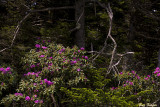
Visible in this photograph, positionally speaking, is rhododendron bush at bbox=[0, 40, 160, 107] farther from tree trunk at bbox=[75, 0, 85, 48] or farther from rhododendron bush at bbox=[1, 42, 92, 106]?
tree trunk at bbox=[75, 0, 85, 48]

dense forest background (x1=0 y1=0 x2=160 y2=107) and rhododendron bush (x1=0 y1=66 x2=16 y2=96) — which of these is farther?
dense forest background (x1=0 y1=0 x2=160 y2=107)

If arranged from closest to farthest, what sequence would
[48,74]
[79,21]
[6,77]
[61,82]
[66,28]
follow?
1. [6,77]
2. [61,82]
3. [48,74]
4. [79,21]
5. [66,28]

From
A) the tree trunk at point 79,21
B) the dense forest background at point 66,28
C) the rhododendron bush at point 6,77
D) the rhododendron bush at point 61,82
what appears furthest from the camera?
the tree trunk at point 79,21

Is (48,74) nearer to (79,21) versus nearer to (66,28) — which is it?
(66,28)

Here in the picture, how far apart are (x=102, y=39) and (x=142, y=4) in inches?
92.6

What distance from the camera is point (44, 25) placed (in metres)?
8.78

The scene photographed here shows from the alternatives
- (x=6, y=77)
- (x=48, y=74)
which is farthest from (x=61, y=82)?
(x=6, y=77)

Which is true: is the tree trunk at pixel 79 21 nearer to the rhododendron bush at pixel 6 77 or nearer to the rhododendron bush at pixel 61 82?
the rhododendron bush at pixel 61 82

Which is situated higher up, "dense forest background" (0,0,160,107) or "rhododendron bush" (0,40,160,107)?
"dense forest background" (0,0,160,107)

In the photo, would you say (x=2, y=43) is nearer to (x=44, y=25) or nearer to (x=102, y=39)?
(x=44, y=25)

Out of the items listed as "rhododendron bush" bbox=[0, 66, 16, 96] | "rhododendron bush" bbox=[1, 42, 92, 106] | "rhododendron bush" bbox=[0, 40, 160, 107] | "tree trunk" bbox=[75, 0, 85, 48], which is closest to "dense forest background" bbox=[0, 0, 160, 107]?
"tree trunk" bbox=[75, 0, 85, 48]

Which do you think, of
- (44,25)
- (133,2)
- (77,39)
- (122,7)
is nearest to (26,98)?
(77,39)

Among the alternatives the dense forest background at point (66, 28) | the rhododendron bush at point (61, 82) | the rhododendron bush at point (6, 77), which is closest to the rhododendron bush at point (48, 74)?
the rhododendron bush at point (61, 82)

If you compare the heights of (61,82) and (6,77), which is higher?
(6,77)
